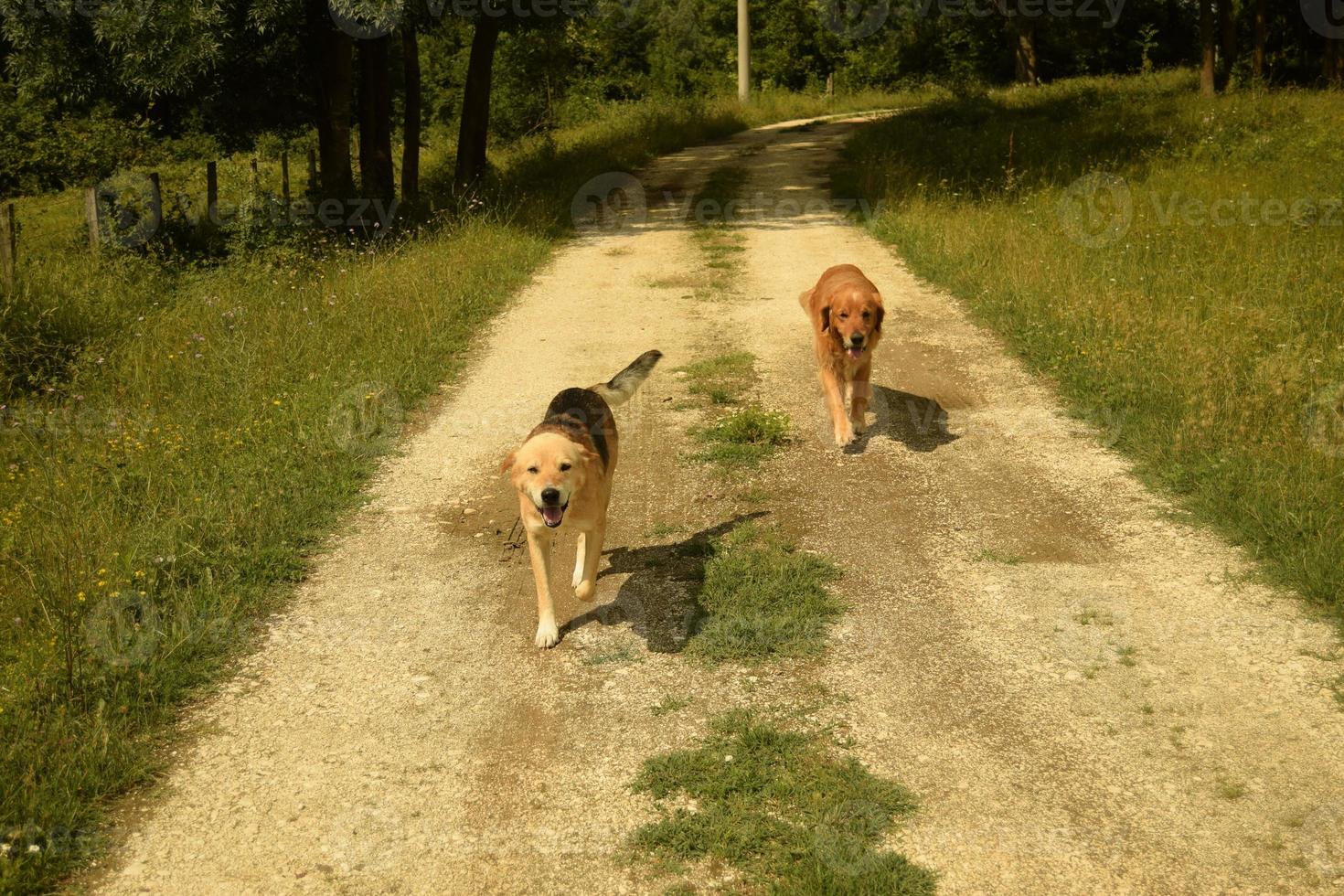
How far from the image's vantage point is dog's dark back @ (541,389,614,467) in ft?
19.3

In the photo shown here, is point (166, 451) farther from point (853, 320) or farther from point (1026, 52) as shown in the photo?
point (1026, 52)

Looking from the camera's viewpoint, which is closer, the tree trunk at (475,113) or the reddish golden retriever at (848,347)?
the reddish golden retriever at (848,347)

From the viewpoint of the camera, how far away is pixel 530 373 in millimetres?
10047

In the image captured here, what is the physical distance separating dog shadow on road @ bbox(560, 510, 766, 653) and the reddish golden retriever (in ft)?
5.25

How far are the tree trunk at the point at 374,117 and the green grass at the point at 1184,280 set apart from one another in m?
7.15

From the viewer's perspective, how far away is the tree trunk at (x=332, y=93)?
15.4 meters

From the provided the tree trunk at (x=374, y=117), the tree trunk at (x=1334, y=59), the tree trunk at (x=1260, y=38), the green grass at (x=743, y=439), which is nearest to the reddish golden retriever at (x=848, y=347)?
the green grass at (x=743, y=439)

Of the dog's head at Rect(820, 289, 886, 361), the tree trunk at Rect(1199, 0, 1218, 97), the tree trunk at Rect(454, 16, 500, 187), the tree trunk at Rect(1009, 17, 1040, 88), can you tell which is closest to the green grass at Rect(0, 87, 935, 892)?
the dog's head at Rect(820, 289, 886, 361)

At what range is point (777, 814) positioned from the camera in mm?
4453

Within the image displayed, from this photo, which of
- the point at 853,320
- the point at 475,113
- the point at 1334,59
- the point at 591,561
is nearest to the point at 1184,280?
the point at 853,320

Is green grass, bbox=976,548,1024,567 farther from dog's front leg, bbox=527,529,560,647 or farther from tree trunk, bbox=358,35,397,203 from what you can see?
tree trunk, bbox=358,35,397,203

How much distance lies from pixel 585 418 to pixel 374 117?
43.8 feet

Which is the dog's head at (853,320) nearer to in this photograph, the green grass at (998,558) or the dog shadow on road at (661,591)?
the dog shadow on road at (661,591)

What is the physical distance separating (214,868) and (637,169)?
18.7 m
